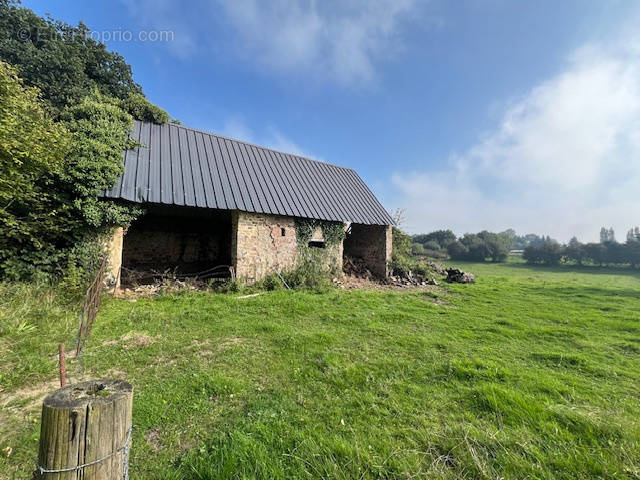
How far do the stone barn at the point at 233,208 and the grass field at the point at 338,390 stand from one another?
3.29 meters

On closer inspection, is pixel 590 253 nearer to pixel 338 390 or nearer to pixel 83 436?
pixel 338 390

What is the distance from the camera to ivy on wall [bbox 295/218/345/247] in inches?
436

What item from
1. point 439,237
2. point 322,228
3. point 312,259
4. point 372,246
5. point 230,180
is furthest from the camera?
point 439,237

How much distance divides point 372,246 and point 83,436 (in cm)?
1311

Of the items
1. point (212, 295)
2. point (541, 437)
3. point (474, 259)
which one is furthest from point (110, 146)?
point (474, 259)

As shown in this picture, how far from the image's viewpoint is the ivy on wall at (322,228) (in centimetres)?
1106

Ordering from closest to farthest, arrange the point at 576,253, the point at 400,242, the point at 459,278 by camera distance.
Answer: the point at 459,278, the point at 400,242, the point at 576,253

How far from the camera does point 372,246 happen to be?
45.4 feet

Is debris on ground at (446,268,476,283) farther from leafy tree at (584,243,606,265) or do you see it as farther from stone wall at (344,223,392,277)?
leafy tree at (584,243,606,265)

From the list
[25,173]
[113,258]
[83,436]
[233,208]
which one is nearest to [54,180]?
[25,173]

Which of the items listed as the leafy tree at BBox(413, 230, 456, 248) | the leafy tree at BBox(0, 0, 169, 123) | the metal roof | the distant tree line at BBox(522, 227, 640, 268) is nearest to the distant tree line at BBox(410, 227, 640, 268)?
the distant tree line at BBox(522, 227, 640, 268)

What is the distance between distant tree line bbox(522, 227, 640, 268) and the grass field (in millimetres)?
37202

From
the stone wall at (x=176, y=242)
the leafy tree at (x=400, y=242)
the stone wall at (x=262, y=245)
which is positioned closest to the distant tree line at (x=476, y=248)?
the leafy tree at (x=400, y=242)

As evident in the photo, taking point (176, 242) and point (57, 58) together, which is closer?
point (176, 242)
